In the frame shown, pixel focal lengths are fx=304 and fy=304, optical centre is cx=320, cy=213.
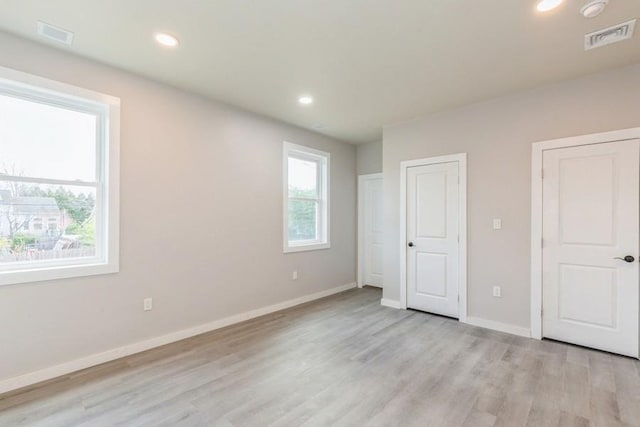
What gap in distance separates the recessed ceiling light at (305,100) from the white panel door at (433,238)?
66.5 inches

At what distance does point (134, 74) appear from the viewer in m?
2.93

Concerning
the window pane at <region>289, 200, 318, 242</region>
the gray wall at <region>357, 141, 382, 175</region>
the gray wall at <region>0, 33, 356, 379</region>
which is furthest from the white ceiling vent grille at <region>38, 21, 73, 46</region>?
the gray wall at <region>357, 141, 382, 175</region>

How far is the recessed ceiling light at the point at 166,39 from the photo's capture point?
91.7 inches

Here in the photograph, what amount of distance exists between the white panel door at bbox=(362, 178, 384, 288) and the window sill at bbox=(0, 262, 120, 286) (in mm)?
4003

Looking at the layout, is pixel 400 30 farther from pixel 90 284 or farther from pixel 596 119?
pixel 90 284

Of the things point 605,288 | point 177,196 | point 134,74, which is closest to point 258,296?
point 177,196

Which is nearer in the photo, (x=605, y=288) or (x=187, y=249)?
(x=605, y=288)

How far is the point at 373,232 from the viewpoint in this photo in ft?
18.5

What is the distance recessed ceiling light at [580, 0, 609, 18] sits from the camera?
6.49ft

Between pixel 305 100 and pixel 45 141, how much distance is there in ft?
8.17

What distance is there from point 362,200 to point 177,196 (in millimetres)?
3373

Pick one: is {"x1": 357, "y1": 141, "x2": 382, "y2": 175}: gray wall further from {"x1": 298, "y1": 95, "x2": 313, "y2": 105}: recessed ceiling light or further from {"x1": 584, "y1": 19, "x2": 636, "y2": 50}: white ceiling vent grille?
{"x1": 584, "y1": 19, "x2": 636, "y2": 50}: white ceiling vent grille

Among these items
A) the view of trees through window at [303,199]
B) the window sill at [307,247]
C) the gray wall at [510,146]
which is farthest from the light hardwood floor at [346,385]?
the view of trees through window at [303,199]


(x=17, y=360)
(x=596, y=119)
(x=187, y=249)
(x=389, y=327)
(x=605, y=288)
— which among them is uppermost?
(x=596, y=119)
